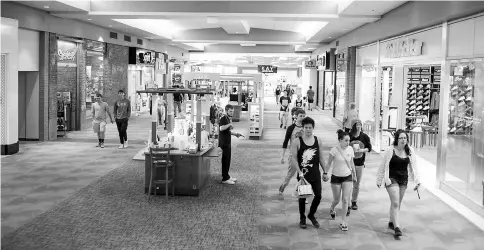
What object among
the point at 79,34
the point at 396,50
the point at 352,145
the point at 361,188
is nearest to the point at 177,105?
the point at 79,34

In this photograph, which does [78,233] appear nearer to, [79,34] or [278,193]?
[278,193]

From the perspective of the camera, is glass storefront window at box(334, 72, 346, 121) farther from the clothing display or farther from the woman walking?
the woman walking

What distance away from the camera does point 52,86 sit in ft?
54.3

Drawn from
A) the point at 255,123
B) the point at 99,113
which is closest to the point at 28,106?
the point at 99,113

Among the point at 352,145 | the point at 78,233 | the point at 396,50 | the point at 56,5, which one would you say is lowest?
the point at 78,233

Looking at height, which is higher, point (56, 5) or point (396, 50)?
point (56, 5)

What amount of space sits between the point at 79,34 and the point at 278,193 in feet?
38.7

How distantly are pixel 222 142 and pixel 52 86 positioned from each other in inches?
341

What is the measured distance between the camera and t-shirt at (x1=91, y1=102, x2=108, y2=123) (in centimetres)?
1481

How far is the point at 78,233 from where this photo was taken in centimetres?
695

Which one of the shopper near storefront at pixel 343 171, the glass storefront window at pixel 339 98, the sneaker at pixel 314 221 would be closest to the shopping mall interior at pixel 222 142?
the sneaker at pixel 314 221

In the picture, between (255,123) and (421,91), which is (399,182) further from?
(255,123)

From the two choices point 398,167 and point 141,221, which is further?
point 141,221

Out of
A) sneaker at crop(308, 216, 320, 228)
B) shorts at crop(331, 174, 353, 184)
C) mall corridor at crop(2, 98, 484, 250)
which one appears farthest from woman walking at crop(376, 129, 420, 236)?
sneaker at crop(308, 216, 320, 228)
